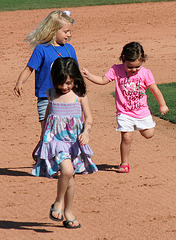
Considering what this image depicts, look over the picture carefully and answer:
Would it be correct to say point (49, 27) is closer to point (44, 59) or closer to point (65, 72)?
point (44, 59)

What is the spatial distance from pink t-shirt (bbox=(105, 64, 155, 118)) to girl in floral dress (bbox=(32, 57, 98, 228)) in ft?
4.63

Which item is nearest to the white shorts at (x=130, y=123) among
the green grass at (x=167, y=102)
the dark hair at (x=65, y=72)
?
the dark hair at (x=65, y=72)

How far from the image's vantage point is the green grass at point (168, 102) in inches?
365

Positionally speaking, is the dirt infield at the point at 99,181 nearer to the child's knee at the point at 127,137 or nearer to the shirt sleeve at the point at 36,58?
→ the child's knee at the point at 127,137

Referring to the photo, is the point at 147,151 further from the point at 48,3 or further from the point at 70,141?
the point at 48,3

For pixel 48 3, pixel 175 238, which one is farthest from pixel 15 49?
pixel 175 238

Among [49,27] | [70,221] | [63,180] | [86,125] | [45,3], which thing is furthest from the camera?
[45,3]

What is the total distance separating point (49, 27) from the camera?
20.4 feet

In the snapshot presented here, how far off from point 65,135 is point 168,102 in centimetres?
512

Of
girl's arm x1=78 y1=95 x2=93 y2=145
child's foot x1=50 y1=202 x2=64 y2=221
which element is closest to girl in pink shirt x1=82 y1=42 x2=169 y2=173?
girl's arm x1=78 y1=95 x2=93 y2=145

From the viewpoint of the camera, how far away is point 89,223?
5.48 metres

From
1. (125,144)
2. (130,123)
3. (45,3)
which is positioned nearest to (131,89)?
(130,123)

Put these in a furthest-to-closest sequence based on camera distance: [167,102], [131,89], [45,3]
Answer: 1. [45,3]
2. [167,102]
3. [131,89]

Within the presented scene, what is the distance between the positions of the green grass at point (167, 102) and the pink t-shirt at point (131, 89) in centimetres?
240
